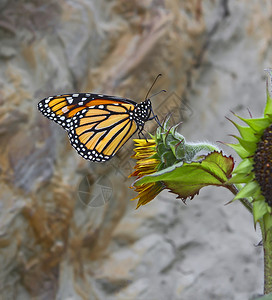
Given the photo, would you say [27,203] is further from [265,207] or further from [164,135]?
[265,207]

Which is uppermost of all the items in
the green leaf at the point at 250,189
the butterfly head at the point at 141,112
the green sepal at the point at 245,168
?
the butterfly head at the point at 141,112

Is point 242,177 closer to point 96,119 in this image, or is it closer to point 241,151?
point 241,151

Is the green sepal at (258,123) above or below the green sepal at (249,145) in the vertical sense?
above

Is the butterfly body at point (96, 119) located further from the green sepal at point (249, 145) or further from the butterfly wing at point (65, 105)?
the green sepal at point (249, 145)

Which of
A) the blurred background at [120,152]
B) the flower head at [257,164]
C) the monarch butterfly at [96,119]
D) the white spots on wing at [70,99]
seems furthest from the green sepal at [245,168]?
the blurred background at [120,152]

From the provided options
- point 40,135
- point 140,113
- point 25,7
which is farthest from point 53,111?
point 25,7

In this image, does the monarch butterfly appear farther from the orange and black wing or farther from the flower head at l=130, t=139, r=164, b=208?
the flower head at l=130, t=139, r=164, b=208

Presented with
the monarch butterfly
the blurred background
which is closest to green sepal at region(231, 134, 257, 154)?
the monarch butterfly

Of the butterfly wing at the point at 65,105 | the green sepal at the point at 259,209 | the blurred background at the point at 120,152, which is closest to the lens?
the green sepal at the point at 259,209
